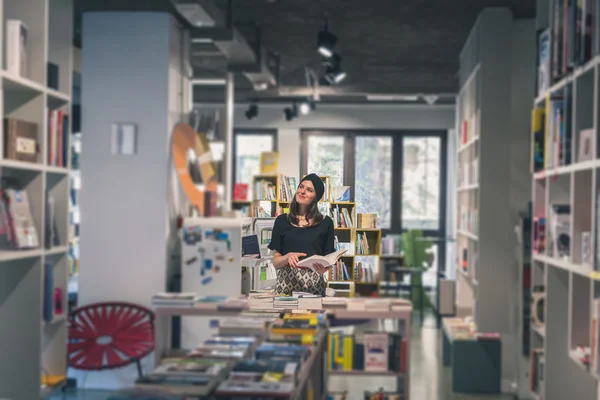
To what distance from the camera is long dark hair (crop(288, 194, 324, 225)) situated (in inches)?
33.5

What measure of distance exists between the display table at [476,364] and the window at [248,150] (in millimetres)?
7309

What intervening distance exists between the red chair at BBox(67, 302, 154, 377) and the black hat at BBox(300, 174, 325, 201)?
4.80 m

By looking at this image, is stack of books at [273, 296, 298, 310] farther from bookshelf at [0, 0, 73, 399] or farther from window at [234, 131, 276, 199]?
window at [234, 131, 276, 199]

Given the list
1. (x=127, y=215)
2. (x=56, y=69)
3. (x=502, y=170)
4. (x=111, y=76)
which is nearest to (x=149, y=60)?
(x=111, y=76)

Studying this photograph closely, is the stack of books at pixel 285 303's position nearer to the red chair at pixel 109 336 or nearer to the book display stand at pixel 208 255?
the red chair at pixel 109 336

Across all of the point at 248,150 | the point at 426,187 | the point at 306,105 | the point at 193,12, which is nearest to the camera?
the point at 193,12

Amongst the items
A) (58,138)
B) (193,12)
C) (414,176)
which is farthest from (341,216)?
(414,176)

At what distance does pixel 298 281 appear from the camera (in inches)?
34.2

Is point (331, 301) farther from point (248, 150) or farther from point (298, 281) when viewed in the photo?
point (248, 150)

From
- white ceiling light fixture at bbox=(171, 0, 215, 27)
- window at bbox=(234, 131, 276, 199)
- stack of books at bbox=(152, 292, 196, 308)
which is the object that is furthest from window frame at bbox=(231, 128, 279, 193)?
stack of books at bbox=(152, 292, 196, 308)

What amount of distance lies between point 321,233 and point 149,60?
17.8ft

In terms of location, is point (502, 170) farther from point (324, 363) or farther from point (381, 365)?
point (324, 363)

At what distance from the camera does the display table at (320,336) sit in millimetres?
1455

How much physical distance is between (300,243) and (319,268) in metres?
0.04
